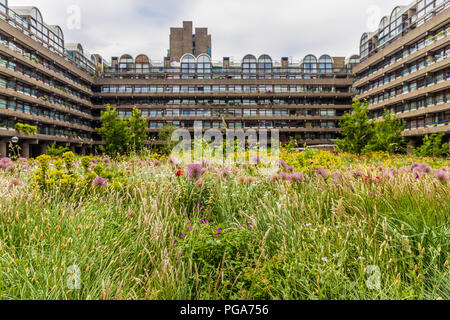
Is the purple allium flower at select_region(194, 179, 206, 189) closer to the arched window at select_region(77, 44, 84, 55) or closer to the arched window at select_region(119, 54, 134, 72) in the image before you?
the arched window at select_region(77, 44, 84, 55)

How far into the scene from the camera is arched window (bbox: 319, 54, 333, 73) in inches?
2490

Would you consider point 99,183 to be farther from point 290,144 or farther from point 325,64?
point 325,64

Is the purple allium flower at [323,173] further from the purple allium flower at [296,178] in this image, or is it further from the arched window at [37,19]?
the arched window at [37,19]

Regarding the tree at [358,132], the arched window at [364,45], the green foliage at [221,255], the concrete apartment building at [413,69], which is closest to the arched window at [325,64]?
the arched window at [364,45]

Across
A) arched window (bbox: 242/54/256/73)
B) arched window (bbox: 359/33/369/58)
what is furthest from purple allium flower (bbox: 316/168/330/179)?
arched window (bbox: 359/33/369/58)

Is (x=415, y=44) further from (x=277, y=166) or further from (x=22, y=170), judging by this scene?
(x=22, y=170)

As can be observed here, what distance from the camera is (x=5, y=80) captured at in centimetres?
3391

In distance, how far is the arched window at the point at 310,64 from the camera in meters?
63.6

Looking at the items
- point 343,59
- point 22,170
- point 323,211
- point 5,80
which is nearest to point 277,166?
point 323,211

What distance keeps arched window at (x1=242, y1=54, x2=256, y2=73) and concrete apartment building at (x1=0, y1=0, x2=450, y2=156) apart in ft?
0.72

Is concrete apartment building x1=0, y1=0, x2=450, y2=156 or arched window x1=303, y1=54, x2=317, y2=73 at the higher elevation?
arched window x1=303, y1=54, x2=317, y2=73

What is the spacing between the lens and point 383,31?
51188 mm

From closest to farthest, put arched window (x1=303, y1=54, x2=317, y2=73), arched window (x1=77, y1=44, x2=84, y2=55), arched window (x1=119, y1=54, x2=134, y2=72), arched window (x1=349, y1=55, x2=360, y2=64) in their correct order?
arched window (x1=77, y1=44, x2=84, y2=55)
arched window (x1=303, y1=54, x2=317, y2=73)
arched window (x1=119, y1=54, x2=134, y2=72)
arched window (x1=349, y1=55, x2=360, y2=64)

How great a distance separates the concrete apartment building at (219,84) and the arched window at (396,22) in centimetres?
17
